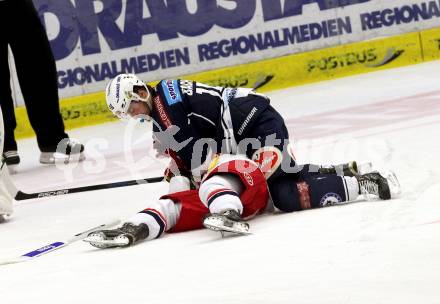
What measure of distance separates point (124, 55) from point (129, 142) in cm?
171

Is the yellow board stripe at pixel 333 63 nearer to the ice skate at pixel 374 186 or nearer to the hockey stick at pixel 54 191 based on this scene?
the hockey stick at pixel 54 191

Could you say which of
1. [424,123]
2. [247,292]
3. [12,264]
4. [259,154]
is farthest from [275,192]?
[424,123]

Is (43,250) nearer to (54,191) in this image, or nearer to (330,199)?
(330,199)

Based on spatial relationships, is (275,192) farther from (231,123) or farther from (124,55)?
(124,55)

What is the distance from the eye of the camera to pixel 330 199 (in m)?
3.41

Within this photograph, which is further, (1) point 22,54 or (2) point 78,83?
(2) point 78,83

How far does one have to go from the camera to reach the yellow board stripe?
27.3 ft

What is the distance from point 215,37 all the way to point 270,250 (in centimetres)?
567

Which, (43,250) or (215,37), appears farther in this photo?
(215,37)

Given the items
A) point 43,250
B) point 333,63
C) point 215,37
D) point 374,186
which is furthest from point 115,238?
point 333,63

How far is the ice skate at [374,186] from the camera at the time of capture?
3369 mm

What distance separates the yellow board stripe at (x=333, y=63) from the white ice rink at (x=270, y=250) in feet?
9.34

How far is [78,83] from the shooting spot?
819cm

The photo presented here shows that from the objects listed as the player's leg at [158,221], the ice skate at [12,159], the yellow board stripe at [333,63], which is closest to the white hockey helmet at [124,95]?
the player's leg at [158,221]
